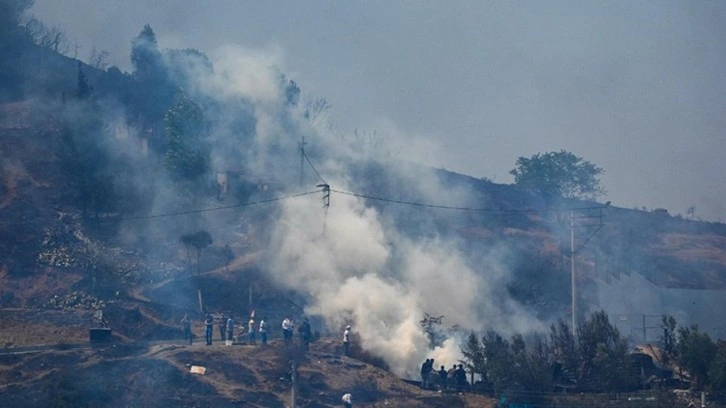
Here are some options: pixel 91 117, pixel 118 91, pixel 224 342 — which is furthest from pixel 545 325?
pixel 118 91

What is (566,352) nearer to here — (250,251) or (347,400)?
(347,400)

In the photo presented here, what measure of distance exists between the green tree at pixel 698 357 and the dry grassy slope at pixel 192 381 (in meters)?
9.96

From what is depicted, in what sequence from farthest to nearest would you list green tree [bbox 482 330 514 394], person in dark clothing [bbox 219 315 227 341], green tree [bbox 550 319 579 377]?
person in dark clothing [bbox 219 315 227 341] → green tree [bbox 550 319 579 377] → green tree [bbox 482 330 514 394]

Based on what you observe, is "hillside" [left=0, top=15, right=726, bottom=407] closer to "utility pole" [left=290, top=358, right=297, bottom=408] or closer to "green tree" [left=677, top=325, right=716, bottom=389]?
"utility pole" [left=290, top=358, right=297, bottom=408]

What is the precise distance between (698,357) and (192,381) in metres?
23.2

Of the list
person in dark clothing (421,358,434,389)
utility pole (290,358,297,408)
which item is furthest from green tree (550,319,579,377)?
utility pole (290,358,297,408)

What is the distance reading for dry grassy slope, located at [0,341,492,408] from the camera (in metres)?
35.4

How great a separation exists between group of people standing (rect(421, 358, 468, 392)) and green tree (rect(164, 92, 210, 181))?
1069 inches

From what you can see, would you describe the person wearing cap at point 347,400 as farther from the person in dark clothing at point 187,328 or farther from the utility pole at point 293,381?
the person in dark clothing at point 187,328

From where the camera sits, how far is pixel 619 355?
129ft

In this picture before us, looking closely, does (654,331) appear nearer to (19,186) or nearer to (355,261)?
(355,261)

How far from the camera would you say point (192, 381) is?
1465 inches

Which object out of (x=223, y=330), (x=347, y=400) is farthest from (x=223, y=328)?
(x=347, y=400)

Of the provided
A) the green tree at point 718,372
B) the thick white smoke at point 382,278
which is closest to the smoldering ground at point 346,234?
the thick white smoke at point 382,278
